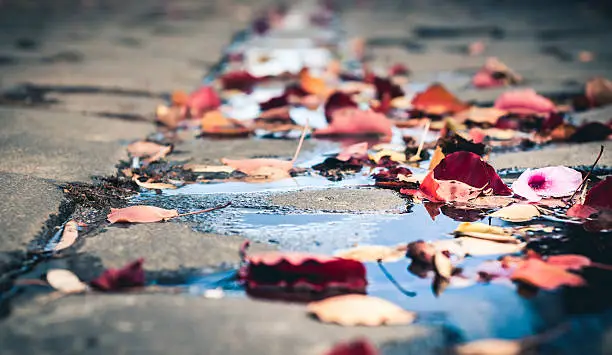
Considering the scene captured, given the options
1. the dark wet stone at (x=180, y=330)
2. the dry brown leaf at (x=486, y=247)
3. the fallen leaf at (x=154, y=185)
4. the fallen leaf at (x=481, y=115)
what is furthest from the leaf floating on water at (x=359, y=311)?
the fallen leaf at (x=481, y=115)

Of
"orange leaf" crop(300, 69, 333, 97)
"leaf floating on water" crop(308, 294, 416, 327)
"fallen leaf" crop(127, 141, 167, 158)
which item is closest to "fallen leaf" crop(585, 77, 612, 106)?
"orange leaf" crop(300, 69, 333, 97)

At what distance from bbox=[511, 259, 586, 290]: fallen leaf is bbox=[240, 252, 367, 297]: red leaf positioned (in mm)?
222

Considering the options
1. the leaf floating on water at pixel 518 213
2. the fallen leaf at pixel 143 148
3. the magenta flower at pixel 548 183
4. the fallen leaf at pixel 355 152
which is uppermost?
the fallen leaf at pixel 143 148

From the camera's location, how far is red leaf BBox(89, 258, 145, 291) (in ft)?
3.27

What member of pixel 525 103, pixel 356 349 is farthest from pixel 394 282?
pixel 525 103

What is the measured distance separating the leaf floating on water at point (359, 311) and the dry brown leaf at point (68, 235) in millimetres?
463

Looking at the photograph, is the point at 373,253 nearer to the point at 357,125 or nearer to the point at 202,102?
the point at 357,125

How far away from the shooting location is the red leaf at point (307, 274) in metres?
1.02

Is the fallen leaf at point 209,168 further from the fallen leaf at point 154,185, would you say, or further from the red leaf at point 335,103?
the red leaf at point 335,103

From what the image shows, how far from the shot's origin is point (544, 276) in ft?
3.31

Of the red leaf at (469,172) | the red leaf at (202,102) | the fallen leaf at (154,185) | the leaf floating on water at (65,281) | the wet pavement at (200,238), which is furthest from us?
the red leaf at (202,102)

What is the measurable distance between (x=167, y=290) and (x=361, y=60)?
10.9 feet

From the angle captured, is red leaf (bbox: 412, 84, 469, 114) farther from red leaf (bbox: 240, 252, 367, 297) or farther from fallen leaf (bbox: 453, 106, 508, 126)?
red leaf (bbox: 240, 252, 367, 297)

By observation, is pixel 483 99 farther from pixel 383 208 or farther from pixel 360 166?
pixel 383 208
